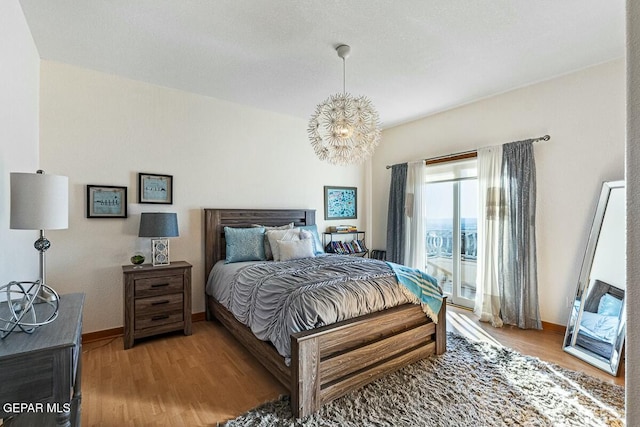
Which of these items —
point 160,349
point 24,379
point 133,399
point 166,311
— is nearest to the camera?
point 24,379

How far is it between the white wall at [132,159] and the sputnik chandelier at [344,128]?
1.62 meters

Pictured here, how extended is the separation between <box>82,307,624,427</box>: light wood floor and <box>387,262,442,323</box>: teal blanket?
0.83 metres

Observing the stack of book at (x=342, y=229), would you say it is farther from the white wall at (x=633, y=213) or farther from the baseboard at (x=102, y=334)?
the white wall at (x=633, y=213)

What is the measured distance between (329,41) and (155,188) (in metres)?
2.41

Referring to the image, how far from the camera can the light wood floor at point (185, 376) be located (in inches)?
73.8

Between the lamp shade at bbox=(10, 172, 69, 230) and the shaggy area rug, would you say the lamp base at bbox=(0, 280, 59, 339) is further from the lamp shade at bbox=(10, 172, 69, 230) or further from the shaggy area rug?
the shaggy area rug

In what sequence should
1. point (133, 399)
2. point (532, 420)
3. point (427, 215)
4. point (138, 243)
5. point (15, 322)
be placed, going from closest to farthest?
point (15, 322) → point (532, 420) → point (133, 399) → point (138, 243) → point (427, 215)

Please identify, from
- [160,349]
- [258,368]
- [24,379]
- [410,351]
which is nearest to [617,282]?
[410,351]

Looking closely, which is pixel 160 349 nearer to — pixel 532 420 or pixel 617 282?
pixel 532 420

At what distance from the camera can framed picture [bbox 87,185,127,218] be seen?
2.92 m

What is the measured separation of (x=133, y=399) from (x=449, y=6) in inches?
138

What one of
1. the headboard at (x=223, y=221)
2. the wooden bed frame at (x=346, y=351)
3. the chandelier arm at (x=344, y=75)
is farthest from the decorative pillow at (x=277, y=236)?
the chandelier arm at (x=344, y=75)

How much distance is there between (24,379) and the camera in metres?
1.07

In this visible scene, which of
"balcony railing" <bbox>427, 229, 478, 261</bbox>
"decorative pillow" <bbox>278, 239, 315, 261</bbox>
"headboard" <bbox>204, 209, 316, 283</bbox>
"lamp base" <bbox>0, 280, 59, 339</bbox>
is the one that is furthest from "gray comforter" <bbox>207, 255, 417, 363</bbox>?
"balcony railing" <bbox>427, 229, 478, 261</bbox>
